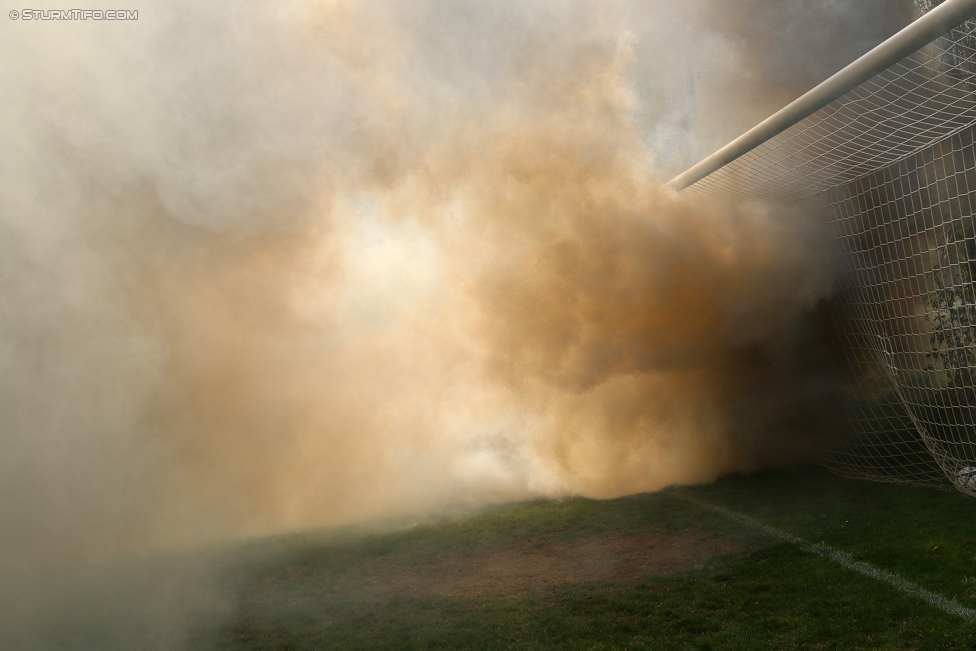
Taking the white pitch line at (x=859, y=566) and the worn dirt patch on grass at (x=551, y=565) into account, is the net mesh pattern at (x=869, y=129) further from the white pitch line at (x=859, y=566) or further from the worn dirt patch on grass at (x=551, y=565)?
the worn dirt patch on grass at (x=551, y=565)

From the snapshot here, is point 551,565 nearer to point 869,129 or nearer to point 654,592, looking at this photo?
point 654,592

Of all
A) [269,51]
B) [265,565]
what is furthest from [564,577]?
[269,51]

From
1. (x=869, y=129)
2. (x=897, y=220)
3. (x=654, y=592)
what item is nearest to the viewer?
(x=654, y=592)

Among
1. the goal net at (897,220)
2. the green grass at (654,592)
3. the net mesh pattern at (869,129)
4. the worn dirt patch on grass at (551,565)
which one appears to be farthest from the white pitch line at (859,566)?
the net mesh pattern at (869,129)

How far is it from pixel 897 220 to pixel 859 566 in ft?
13.2

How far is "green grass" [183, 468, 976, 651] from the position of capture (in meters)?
4.73

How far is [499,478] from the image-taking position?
33.4 ft

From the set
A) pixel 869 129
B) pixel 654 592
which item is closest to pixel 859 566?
pixel 654 592

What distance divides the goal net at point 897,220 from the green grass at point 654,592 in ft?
3.44

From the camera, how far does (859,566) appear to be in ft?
18.7

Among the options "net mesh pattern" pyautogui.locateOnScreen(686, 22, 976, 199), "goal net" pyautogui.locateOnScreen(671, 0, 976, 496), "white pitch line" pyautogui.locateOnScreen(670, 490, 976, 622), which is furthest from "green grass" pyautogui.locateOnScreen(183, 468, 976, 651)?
"net mesh pattern" pyautogui.locateOnScreen(686, 22, 976, 199)

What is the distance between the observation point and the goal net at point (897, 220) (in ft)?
22.3

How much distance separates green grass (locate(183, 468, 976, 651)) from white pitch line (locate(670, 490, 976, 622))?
91mm

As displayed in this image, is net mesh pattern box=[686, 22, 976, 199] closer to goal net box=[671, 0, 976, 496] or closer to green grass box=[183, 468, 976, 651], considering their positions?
goal net box=[671, 0, 976, 496]
